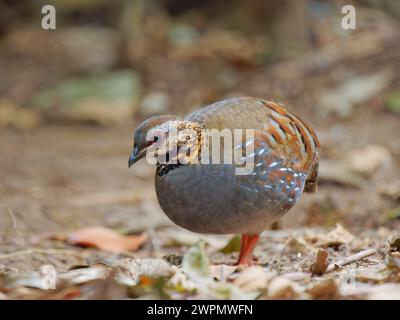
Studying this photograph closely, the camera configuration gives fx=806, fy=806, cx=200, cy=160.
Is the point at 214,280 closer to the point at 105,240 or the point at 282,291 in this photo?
the point at 282,291

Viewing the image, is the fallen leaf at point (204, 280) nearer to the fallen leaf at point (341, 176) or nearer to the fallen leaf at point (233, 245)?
the fallen leaf at point (233, 245)

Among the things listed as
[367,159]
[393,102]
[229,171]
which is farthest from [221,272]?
[393,102]

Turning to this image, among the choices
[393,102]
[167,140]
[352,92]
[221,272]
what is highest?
[352,92]

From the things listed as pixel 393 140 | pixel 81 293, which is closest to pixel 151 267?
pixel 81 293

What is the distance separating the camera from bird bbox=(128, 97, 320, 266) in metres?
4.41

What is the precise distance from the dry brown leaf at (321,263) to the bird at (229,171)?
1.61ft

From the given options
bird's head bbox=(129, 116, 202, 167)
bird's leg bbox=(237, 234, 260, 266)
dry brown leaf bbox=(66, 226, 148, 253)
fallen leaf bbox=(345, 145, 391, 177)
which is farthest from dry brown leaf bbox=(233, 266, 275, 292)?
fallen leaf bbox=(345, 145, 391, 177)

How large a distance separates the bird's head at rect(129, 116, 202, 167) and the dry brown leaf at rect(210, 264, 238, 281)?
0.62 meters

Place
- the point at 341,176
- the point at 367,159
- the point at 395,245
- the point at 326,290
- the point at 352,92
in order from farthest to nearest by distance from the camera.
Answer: the point at 352,92, the point at 367,159, the point at 341,176, the point at 395,245, the point at 326,290

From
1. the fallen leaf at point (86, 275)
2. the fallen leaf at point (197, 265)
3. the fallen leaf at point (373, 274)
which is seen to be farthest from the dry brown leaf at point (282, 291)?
the fallen leaf at point (86, 275)

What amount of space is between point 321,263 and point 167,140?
1.05 metres

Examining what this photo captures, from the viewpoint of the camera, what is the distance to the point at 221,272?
4418mm

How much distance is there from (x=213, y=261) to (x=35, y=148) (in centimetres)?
568

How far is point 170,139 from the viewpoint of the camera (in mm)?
4406
